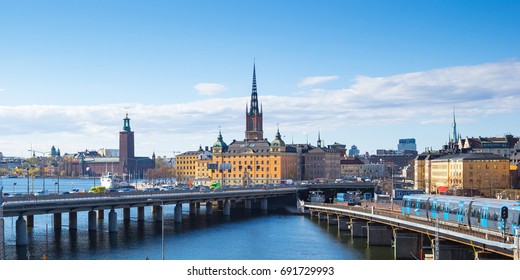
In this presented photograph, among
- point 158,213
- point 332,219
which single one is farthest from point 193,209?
point 332,219

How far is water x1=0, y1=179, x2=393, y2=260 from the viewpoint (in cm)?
6412

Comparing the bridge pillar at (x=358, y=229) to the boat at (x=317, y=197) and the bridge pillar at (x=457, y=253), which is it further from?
the boat at (x=317, y=197)

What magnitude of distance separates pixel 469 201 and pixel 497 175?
8103 centimetres

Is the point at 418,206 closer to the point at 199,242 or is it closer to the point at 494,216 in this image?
the point at 494,216

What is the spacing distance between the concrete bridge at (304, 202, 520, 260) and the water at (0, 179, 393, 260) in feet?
5.80

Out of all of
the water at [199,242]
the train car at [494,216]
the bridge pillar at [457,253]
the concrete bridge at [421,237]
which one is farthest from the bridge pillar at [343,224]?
the bridge pillar at [457,253]

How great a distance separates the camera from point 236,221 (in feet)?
354

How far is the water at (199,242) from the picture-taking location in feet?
210

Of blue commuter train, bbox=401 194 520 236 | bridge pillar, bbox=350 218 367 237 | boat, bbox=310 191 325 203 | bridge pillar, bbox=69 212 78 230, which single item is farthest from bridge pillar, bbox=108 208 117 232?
boat, bbox=310 191 325 203

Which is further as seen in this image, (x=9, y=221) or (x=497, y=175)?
(x=497, y=175)

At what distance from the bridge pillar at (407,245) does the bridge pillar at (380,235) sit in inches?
361

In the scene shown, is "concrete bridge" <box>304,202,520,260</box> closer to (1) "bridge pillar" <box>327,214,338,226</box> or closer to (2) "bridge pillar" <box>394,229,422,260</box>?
(2) "bridge pillar" <box>394,229,422,260</box>
